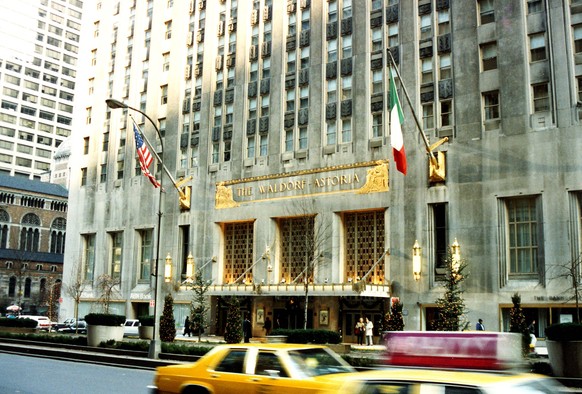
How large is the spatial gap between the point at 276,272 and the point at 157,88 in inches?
895

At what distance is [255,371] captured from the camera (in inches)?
440

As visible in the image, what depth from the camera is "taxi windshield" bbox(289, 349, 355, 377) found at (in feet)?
36.0

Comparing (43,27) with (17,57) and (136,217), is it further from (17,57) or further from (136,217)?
(136,217)

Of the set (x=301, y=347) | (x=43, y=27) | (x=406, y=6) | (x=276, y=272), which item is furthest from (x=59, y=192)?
(x=301, y=347)

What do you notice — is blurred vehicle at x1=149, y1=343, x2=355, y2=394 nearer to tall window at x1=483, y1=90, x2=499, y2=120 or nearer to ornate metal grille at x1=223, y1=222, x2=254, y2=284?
tall window at x1=483, y1=90, x2=499, y2=120

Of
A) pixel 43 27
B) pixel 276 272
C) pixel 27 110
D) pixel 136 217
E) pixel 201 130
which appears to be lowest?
pixel 276 272

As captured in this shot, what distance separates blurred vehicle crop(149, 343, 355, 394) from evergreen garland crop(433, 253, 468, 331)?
24.6m

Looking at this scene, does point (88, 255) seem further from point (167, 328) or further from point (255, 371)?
point (255, 371)

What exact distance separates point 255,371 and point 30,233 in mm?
117286

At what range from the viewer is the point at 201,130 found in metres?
55.1

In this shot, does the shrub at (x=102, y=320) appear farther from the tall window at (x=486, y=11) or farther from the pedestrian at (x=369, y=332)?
the tall window at (x=486, y=11)

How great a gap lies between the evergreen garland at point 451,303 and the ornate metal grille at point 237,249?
17.3 meters

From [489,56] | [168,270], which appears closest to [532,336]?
[489,56]

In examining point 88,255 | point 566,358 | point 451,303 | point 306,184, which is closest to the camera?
point 566,358
